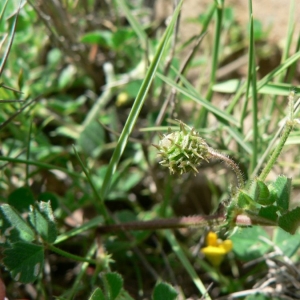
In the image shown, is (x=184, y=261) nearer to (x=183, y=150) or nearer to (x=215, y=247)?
(x=215, y=247)

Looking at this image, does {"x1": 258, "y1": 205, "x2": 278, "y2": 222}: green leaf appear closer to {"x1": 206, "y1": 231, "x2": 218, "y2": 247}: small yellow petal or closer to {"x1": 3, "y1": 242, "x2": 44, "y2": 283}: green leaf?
{"x1": 206, "y1": 231, "x2": 218, "y2": 247}: small yellow petal

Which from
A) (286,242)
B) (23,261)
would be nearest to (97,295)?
(23,261)

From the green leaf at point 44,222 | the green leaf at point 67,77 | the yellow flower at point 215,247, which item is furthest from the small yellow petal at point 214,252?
the green leaf at point 67,77

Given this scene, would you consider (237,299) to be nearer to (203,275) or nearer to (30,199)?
(203,275)

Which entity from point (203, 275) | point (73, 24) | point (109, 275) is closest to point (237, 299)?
point (203, 275)

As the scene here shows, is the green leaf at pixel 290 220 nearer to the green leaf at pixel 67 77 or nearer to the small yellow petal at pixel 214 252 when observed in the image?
the small yellow petal at pixel 214 252
